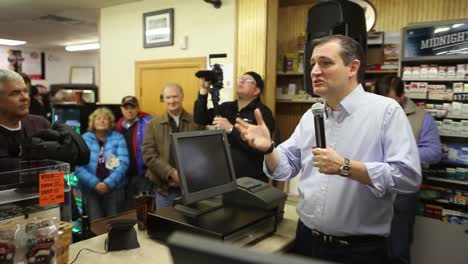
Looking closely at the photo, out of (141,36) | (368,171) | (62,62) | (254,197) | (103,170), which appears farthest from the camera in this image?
(62,62)

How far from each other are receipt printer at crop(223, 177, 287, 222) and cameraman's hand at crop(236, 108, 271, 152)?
29 cm

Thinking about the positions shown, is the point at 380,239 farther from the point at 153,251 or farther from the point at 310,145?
the point at 153,251

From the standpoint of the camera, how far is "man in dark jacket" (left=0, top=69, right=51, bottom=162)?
1868 mm

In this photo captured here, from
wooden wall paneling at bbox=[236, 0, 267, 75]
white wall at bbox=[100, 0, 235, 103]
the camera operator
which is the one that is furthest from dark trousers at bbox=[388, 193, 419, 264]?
white wall at bbox=[100, 0, 235, 103]

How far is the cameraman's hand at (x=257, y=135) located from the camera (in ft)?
5.45

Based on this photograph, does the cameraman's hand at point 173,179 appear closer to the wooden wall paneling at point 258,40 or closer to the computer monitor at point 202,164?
the computer monitor at point 202,164

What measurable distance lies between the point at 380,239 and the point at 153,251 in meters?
0.96

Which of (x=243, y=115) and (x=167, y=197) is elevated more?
(x=243, y=115)

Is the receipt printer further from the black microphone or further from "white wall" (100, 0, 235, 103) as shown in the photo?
"white wall" (100, 0, 235, 103)

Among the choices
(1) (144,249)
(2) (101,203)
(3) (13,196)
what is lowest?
(2) (101,203)

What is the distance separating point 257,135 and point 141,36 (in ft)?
11.7

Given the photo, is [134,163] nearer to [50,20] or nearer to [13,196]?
[13,196]

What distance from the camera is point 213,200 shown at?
1894mm

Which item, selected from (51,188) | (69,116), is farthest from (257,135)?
(69,116)
